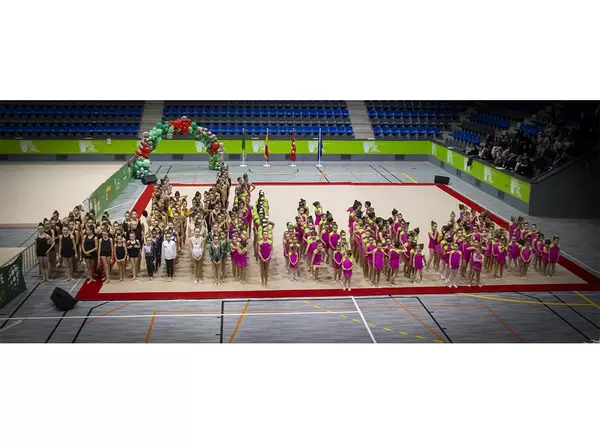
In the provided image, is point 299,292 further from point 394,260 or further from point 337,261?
point 394,260

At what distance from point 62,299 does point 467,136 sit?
18.0m

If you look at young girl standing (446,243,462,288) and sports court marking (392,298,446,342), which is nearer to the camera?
sports court marking (392,298,446,342)

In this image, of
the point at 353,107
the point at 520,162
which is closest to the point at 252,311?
the point at 520,162

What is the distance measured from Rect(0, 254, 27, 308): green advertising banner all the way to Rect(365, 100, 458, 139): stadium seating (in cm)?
1666

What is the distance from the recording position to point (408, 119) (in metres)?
30.0

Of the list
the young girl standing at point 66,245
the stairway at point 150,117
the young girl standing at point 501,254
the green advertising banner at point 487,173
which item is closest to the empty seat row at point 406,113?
the green advertising banner at point 487,173

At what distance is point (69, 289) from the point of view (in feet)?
55.1

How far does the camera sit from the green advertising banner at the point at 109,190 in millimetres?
22250

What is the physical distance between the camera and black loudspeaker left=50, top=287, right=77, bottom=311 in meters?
15.5

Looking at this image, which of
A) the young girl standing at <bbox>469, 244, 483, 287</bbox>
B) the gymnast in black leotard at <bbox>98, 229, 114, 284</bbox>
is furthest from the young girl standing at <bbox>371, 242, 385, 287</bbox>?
the gymnast in black leotard at <bbox>98, 229, 114, 284</bbox>

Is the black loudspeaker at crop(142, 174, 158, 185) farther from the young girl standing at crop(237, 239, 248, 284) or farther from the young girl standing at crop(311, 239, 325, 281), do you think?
the young girl standing at crop(311, 239, 325, 281)

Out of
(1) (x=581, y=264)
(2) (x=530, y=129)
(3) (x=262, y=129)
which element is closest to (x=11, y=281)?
(1) (x=581, y=264)

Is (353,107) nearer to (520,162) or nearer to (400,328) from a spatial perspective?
(520,162)

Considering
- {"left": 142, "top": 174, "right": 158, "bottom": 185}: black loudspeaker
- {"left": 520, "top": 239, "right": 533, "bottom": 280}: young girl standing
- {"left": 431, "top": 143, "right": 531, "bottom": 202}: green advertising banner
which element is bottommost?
{"left": 520, "top": 239, "right": 533, "bottom": 280}: young girl standing
